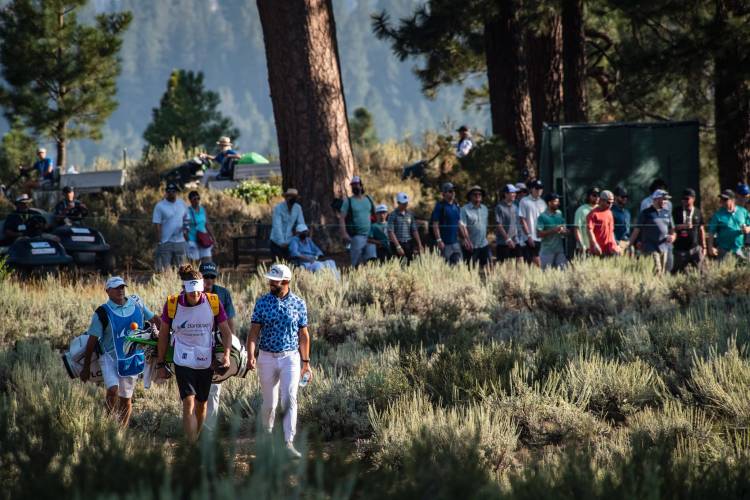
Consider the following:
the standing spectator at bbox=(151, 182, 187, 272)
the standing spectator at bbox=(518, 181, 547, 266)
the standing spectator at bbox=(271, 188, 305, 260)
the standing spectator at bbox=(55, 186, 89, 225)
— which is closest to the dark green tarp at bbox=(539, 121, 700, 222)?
the standing spectator at bbox=(518, 181, 547, 266)

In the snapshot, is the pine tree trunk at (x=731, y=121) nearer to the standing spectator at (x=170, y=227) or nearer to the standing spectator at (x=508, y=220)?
the standing spectator at (x=508, y=220)

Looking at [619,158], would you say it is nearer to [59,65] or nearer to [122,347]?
[122,347]

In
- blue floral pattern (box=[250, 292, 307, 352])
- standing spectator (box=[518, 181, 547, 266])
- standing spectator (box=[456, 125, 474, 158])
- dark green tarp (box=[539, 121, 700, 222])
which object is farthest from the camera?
standing spectator (box=[456, 125, 474, 158])

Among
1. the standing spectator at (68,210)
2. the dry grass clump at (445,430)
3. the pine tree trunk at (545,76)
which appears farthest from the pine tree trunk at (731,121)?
the dry grass clump at (445,430)

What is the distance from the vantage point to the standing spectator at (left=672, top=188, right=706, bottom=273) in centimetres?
1612

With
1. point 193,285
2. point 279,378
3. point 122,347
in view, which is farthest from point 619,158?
point 122,347

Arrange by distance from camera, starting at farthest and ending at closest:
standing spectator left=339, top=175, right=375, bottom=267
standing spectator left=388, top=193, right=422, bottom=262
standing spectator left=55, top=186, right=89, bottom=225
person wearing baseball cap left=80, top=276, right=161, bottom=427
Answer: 1. standing spectator left=55, top=186, right=89, bottom=225
2. standing spectator left=388, top=193, right=422, bottom=262
3. standing spectator left=339, top=175, right=375, bottom=267
4. person wearing baseball cap left=80, top=276, right=161, bottom=427

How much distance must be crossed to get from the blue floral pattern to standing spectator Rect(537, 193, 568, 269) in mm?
7028

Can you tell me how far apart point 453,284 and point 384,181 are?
37.8 feet

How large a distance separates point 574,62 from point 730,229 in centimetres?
604

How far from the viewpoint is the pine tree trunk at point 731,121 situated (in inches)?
781

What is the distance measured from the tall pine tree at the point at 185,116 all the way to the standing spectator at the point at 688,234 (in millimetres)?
36180

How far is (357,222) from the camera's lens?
1633 cm

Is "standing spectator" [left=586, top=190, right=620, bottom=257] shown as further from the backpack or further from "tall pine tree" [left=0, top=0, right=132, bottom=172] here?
"tall pine tree" [left=0, top=0, right=132, bottom=172]
